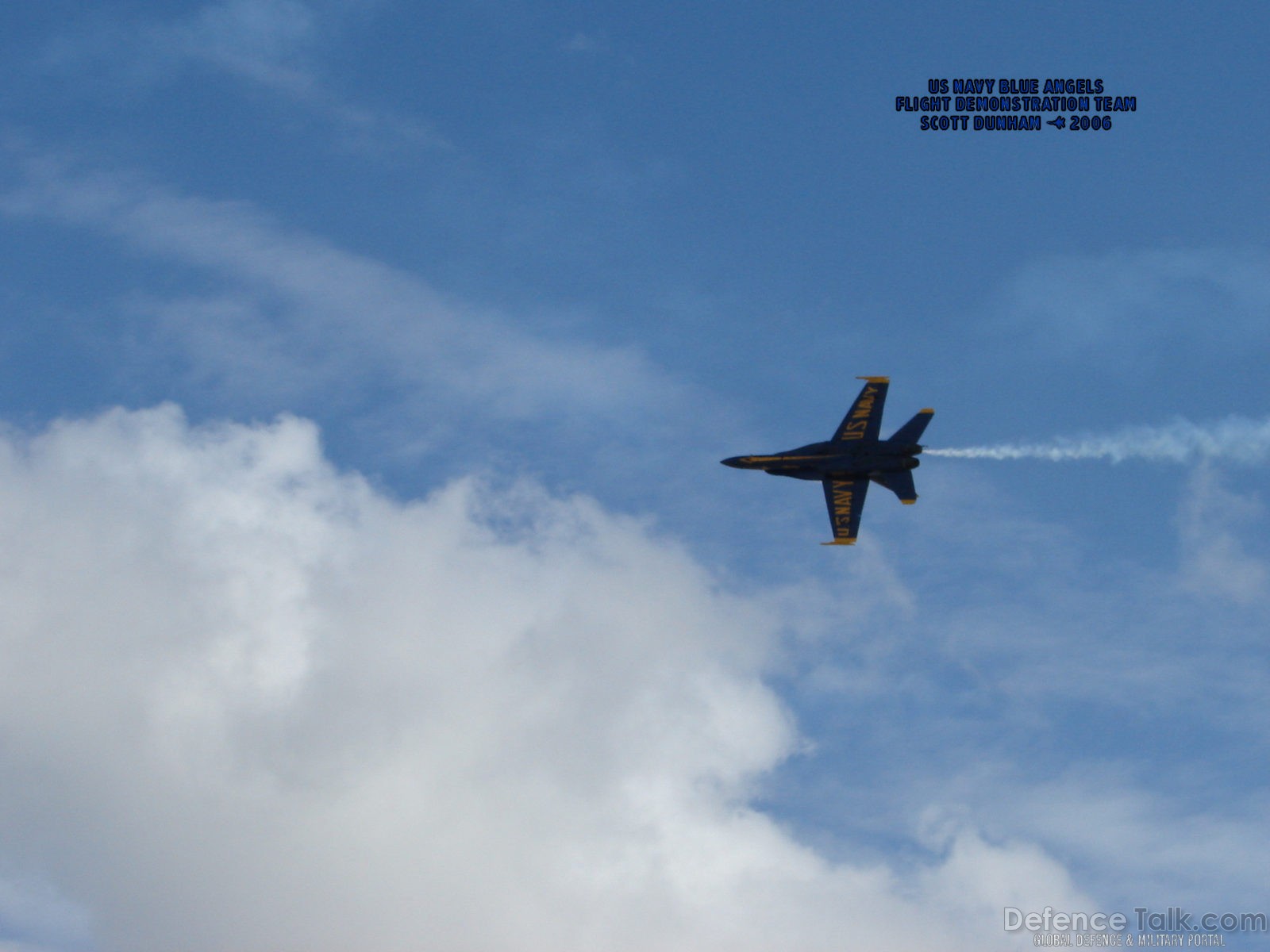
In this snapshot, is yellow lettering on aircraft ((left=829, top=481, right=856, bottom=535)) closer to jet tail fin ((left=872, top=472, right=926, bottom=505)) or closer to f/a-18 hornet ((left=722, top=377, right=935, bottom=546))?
f/a-18 hornet ((left=722, top=377, right=935, bottom=546))

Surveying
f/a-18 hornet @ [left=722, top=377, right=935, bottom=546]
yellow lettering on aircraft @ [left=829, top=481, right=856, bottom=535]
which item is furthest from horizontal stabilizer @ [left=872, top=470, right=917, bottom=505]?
yellow lettering on aircraft @ [left=829, top=481, right=856, bottom=535]

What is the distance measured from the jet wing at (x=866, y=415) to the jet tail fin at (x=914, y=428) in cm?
261

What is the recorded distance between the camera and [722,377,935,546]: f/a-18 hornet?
359ft

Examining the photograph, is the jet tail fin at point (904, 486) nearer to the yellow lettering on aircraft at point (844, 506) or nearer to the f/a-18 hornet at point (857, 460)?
the f/a-18 hornet at point (857, 460)

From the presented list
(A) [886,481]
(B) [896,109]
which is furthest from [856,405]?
(B) [896,109]

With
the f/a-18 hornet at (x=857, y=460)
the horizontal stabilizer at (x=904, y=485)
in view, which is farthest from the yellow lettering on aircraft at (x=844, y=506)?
the horizontal stabilizer at (x=904, y=485)

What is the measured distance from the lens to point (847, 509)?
11169cm

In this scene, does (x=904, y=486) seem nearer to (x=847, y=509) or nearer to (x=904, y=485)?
(x=904, y=485)

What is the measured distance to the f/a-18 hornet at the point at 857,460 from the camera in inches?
4306

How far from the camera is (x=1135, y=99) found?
351ft

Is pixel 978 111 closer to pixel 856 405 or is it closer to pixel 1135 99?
pixel 1135 99

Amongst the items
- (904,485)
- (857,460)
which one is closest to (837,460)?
(857,460)

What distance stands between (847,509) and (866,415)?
361 inches

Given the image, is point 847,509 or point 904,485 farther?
point 847,509
